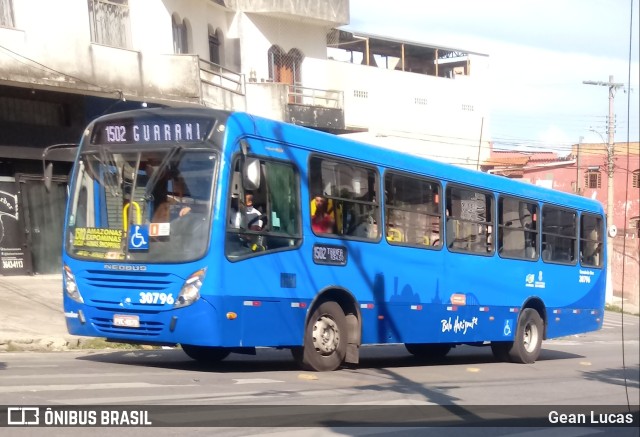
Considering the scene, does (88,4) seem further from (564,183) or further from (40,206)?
(564,183)

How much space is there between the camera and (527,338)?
54.6 feet

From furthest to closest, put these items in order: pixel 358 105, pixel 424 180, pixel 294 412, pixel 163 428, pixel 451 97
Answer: pixel 451 97 → pixel 358 105 → pixel 424 180 → pixel 294 412 → pixel 163 428

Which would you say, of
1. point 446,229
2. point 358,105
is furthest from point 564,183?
point 446,229

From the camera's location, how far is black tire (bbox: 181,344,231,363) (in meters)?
12.4

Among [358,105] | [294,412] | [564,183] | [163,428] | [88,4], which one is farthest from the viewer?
[564,183]

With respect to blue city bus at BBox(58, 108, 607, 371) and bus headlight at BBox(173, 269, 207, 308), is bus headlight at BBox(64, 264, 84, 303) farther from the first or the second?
bus headlight at BBox(173, 269, 207, 308)

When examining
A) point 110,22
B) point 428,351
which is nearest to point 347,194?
point 428,351

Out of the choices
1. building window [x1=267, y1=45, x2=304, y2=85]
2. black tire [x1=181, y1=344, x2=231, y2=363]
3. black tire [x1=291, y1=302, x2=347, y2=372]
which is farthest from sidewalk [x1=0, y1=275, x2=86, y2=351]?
building window [x1=267, y1=45, x2=304, y2=85]

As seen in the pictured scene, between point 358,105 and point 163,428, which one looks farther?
point 358,105

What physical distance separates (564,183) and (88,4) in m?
33.0

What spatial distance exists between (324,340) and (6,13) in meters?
10.6

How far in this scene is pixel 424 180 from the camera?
13820 millimetres

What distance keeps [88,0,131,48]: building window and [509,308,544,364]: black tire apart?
10852mm

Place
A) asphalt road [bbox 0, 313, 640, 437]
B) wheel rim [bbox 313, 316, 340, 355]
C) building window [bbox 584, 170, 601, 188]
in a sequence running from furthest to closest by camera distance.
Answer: building window [bbox 584, 170, 601, 188]
wheel rim [bbox 313, 316, 340, 355]
asphalt road [bbox 0, 313, 640, 437]
